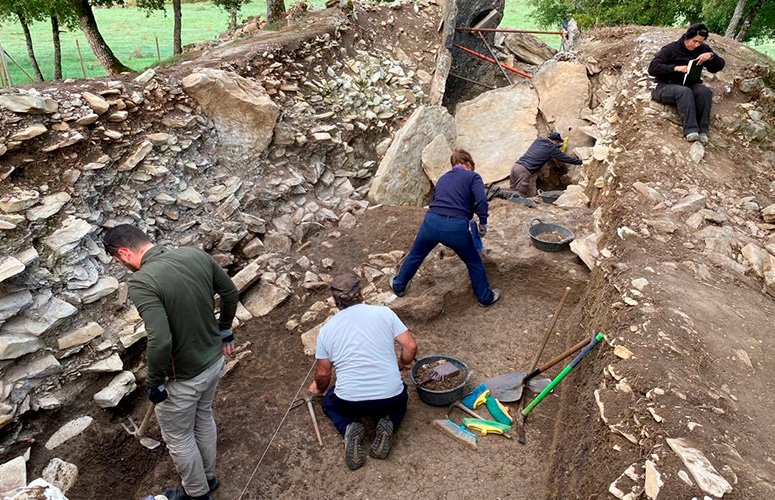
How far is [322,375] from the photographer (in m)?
3.77

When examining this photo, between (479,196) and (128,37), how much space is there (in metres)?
19.3

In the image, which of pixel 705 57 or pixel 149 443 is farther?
pixel 705 57

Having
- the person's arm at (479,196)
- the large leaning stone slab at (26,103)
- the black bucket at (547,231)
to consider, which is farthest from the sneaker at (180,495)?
the black bucket at (547,231)

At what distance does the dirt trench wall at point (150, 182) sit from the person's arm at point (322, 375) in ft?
6.09

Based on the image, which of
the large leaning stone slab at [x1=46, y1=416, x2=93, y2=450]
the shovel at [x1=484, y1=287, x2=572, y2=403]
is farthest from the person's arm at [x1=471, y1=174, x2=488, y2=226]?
the large leaning stone slab at [x1=46, y1=416, x2=93, y2=450]

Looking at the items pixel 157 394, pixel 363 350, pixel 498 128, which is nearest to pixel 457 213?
pixel 363 350

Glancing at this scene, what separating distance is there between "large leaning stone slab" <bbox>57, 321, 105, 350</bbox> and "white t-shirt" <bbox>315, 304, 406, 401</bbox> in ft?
7.63

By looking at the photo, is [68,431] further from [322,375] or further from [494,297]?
[494,297]

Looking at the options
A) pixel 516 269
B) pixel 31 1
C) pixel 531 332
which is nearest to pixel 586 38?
pixel 516 269

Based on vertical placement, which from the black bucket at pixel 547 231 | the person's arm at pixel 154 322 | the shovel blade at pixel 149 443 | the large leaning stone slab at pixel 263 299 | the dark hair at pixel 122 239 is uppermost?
the dark hair at pixel 122 239

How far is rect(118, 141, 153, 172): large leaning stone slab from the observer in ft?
17.6

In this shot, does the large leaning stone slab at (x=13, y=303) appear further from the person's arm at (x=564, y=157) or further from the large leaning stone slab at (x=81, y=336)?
the person's arm at (x=564, y=157)

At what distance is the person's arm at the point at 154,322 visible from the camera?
287 centimetres

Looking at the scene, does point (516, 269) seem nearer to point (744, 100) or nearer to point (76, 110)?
point (744, 100)
